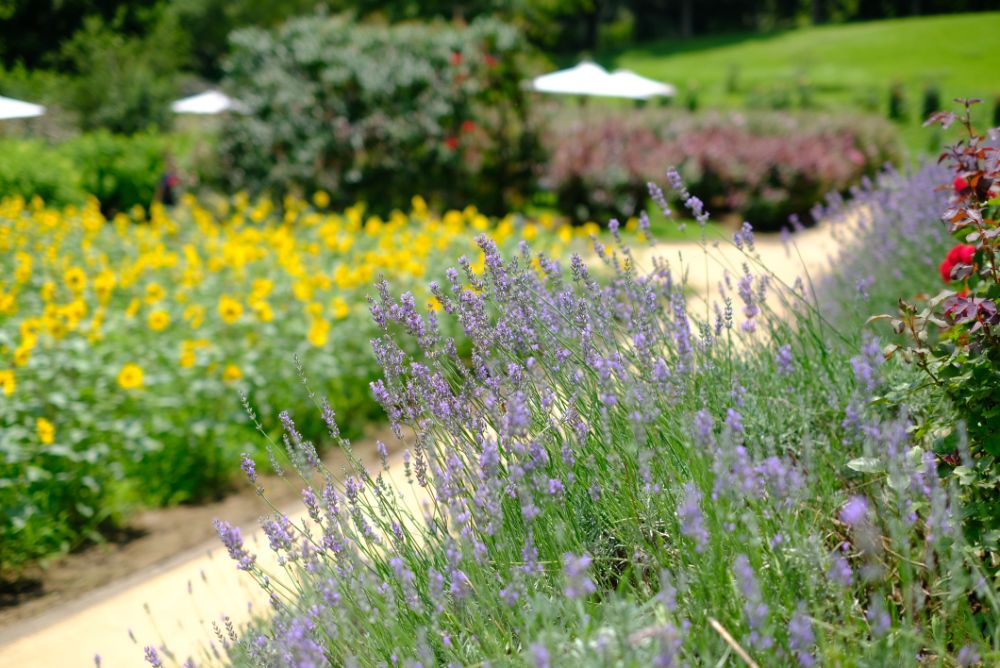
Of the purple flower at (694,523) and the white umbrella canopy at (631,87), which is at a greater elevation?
the white umbrella canopy at (631,87)

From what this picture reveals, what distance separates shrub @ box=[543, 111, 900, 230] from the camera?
1282cm

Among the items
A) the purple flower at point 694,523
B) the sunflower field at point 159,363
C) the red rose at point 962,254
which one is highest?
the red rose at point 962,254

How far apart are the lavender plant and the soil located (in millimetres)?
2204

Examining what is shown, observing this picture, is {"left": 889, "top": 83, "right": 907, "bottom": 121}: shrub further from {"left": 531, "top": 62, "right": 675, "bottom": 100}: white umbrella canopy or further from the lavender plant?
the lavender plant

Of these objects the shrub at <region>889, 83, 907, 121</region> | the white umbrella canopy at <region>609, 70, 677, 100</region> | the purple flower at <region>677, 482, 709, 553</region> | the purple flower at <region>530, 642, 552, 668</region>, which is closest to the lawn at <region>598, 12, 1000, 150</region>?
the shrub at <region>889, 83, 907, 121</region>

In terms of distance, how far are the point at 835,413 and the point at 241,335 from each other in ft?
14.6

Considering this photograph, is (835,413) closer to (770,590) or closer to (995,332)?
(995,332)

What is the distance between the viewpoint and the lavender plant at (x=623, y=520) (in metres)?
1.63

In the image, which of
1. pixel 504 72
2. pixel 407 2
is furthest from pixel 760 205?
pixel 407 2

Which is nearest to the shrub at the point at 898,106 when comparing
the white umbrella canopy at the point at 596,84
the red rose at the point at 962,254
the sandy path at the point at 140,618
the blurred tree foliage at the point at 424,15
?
the white umbrella canopy at the point at 596,84

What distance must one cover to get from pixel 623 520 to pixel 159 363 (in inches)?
176

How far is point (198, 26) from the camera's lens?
157 ft

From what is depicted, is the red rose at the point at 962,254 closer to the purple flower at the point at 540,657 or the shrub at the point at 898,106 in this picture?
the purple flower at the point at 540,657

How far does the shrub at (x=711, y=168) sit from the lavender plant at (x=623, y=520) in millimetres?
9669
